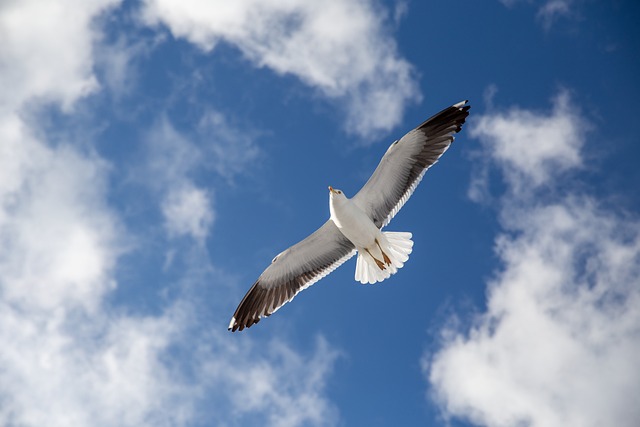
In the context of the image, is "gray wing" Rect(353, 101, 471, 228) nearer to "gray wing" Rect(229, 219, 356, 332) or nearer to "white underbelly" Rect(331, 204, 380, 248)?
"white underbelly" Rect(331, 204, 380, 248)

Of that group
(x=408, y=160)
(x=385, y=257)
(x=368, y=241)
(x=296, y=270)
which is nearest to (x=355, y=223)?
(x=368, y=241)

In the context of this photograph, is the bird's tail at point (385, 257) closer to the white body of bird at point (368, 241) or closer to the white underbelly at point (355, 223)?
the white body of bird at point (368, 241)

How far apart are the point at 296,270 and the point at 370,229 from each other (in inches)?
60.6

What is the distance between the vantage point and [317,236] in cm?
1261

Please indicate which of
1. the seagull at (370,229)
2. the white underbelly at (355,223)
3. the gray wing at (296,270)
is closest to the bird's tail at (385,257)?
the seagull at (370,229)

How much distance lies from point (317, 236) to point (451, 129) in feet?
8.69

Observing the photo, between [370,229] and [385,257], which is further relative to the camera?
[385,257]

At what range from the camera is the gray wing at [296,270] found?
498 inches

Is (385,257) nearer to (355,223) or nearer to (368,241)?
(368,241)

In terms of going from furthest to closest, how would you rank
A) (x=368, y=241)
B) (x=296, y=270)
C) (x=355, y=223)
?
1. (x=296, y=270)
2. (x=368, y=241)
3. (x=355, y=223)

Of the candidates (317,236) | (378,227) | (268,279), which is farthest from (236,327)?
(378,227)

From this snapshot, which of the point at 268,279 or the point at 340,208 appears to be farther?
the point at 268,279

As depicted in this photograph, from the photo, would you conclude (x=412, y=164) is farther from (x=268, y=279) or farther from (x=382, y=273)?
(x=268, y=279)

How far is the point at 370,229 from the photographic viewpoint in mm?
12016
